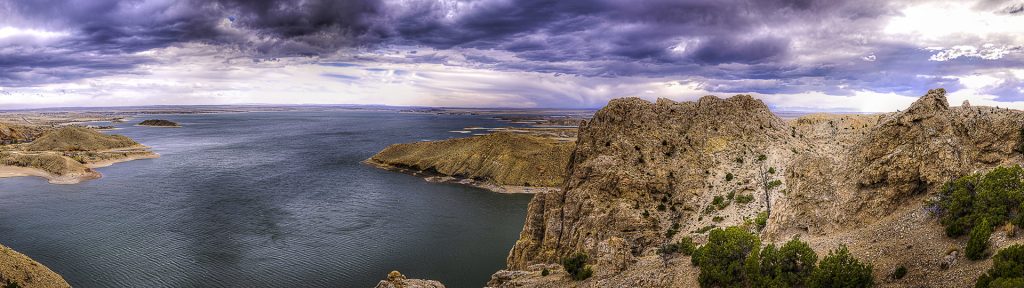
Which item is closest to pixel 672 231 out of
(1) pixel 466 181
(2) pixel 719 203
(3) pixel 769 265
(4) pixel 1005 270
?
(2) pixel 719 203

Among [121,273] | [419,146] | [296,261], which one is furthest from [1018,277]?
[419,146]

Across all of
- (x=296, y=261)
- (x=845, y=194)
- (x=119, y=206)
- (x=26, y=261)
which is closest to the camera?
(x=845, y=194)

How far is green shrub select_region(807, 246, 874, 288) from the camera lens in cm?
2403

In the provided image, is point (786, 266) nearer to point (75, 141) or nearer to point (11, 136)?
point (75, 141)

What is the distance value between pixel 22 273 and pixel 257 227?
31343 mm

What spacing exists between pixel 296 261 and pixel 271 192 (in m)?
45.9

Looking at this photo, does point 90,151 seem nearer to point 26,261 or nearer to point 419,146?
point 419,146

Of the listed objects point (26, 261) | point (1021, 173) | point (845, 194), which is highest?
point (1021, 173)

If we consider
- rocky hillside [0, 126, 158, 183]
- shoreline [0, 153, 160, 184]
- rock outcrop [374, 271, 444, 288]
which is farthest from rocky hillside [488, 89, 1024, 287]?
Result: rocky hillside [0, 126, 158, 183]

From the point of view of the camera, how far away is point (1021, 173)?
24641 mm

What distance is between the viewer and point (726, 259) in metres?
29.9

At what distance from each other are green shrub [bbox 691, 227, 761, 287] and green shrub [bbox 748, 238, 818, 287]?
3.19ft

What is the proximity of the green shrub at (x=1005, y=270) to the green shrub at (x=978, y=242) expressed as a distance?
3.61ft

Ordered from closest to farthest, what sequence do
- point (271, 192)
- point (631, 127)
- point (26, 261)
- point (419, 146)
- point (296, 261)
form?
point (26, 261) < point (631, 127) < point (296, 261) < point (271, 192) < point (419, 146)
